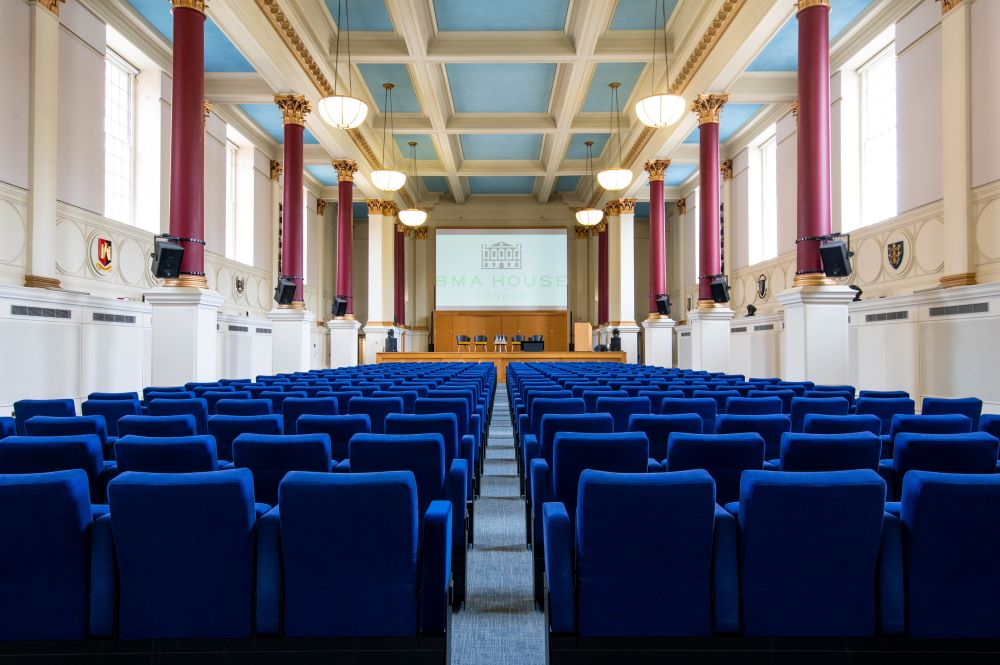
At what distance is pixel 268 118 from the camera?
15633 mm

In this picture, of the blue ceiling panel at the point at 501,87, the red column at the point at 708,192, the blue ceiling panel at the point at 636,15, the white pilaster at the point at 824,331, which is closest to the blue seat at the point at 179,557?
the white pilaster at the point at 824,331

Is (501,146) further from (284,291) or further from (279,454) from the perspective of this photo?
(279,454)

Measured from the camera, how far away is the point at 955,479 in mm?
1618

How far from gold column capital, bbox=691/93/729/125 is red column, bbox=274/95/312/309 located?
7.51 meters

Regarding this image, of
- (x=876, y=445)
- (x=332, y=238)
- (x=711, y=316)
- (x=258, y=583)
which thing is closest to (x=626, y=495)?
(x=258, y=583)

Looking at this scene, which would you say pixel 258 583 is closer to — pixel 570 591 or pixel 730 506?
pixel 570 591

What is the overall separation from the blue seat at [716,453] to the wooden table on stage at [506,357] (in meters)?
15.1

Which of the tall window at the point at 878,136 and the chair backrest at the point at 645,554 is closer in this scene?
the chair backrest at the point at 645,554

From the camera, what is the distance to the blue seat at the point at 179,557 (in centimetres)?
164

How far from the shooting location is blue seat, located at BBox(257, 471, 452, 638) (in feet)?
5.47

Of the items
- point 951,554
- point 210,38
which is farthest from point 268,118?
point 951,554

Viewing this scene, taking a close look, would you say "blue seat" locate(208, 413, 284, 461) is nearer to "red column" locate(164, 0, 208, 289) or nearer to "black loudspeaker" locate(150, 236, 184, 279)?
"black loudspeaker" locate(150, 236, 184, 279)

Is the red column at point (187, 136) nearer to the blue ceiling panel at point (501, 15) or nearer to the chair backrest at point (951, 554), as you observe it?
the blue ceiling panel at point (501, 15)

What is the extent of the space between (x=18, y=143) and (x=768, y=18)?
10306mm
